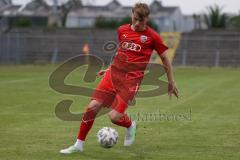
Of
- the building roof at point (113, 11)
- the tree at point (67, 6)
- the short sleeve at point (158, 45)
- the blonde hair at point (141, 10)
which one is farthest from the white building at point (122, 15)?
the blonde hair at point (141, 10)

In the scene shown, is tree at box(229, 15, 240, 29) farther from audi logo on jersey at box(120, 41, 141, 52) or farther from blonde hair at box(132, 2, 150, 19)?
blonde hair at box(132, 2, 150, 19)

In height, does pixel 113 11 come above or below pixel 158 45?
below

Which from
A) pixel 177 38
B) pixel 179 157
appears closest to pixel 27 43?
pixel 177 38

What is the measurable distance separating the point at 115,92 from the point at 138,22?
43.9 inches

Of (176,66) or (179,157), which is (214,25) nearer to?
(176,66)

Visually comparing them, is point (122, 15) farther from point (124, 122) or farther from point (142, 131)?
point (124, 122)

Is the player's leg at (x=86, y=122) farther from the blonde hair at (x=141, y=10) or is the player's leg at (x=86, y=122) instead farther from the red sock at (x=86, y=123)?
the blonde hair at (x=141, y=10)

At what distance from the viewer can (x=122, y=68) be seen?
32.6 feet

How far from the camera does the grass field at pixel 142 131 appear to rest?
960 centimetres

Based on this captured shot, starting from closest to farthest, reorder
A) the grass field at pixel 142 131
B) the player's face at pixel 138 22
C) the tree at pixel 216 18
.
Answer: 1. the player's face at pixel 138 22
2. the grass field at pixel 142 131
3. the tree at pixel 216 18

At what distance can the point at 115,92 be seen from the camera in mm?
9875

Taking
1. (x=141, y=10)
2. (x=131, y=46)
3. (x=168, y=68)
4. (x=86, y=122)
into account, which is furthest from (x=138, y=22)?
(x=86, y=122)

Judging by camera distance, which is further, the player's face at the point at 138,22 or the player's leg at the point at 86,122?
the player's leg at the point at 86,122

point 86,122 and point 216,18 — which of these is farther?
point 216,18
